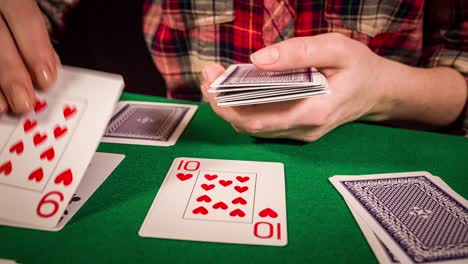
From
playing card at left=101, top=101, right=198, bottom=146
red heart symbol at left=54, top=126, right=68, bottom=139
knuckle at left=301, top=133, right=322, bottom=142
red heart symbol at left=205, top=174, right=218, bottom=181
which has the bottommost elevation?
playing card at left=101, top=101, right=198, bottom=146

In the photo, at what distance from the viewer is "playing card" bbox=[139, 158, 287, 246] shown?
0.60m

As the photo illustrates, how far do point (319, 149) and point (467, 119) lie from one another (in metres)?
0.62

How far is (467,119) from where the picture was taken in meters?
1.14

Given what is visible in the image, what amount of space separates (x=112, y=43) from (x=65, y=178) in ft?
4.79

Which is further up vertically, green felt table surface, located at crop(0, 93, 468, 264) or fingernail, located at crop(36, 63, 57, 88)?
fingernail, located at crop(36, 63, 57, 88)

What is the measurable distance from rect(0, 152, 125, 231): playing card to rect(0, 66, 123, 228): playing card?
0.02 metres

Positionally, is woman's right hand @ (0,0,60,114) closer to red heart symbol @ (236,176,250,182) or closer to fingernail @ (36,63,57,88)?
fingernail @ (36,63,57,88)

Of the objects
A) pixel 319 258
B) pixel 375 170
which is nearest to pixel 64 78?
pixel 319 258

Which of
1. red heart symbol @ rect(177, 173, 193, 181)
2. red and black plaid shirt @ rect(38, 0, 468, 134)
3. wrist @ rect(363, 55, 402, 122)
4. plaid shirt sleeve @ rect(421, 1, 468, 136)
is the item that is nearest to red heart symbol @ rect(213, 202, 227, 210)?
red heart symbol @ rect(177, 173, 193, 181)

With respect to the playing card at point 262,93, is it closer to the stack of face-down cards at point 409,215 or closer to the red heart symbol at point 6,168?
the stack of face-down cards at point 409,215

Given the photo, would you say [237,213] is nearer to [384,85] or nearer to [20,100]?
[20,100]

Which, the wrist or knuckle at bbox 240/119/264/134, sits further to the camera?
the wrist

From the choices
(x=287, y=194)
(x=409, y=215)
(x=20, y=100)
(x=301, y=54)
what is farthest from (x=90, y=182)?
(x=409, y=215)

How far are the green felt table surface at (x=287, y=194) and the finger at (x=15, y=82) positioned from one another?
226 mm
